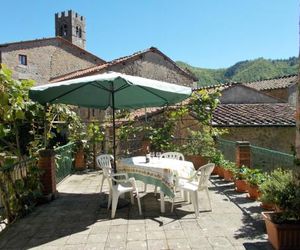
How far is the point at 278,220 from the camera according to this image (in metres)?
4.19

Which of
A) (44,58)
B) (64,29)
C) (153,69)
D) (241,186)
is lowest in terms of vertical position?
(241,186)

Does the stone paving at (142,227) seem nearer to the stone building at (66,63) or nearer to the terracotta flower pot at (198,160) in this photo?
the terracotta flower pot at (198,160)

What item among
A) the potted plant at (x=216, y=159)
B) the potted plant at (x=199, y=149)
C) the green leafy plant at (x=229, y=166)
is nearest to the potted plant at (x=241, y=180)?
the green leafy plant at (x=229, y=166)

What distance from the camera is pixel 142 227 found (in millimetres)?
5199

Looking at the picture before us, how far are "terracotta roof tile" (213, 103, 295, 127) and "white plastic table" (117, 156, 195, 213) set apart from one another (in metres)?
5.84

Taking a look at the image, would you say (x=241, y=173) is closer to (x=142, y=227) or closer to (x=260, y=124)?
(x=142, y=227)

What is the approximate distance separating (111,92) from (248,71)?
188 feet

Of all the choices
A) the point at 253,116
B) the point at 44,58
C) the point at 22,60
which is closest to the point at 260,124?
the point at 253,116

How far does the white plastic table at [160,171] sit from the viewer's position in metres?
5.94

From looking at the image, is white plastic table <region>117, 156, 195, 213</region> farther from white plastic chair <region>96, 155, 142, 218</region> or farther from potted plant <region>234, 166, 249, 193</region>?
potted plant <region>234, 166, 249, 193</region>

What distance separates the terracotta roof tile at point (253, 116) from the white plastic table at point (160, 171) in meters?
5.84

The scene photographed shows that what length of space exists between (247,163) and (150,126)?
456 cm

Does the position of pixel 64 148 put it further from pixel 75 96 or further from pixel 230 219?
pixel 230 219

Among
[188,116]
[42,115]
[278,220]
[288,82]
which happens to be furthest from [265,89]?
[278,220]
